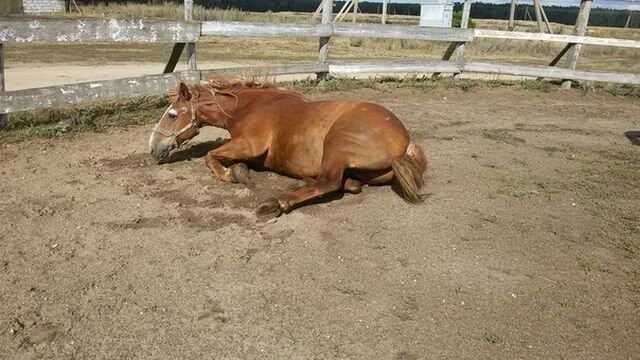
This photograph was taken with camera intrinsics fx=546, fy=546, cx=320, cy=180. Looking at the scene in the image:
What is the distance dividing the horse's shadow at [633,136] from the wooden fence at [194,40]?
355 cm

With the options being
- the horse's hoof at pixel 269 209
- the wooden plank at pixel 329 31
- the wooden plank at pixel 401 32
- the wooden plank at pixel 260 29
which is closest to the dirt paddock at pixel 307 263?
the horse's hoof at pixel 269 209

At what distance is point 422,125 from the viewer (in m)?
7.70

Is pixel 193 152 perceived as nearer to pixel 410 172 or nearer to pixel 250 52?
pixel 410 172

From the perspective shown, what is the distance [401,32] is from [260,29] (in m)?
3.29

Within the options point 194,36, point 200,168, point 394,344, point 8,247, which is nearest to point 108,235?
point 8,247

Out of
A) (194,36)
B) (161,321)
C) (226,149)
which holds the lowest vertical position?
(161,321)

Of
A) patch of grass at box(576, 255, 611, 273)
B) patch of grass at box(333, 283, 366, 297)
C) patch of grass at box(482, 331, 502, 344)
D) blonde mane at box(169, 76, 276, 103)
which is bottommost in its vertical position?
patch of grass at box(482, 331, 502, 344)

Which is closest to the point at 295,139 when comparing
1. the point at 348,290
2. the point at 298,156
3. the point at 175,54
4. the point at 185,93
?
the point at 298,156

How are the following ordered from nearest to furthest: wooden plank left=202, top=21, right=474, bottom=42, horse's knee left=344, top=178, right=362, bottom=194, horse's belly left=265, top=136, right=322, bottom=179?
1. horse's belly left=265, top=136, right=322, bottom=179
2. horse's knee left=344, top=178, right=362, bottom=194
3. wooden plank left=202, top=21, right=474, bottom=42

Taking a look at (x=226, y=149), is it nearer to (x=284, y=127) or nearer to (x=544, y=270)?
(x=284, y=127)

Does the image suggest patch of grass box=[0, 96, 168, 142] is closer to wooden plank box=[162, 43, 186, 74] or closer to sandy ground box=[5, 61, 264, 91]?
wooden plank box=[162, 43, 186, 74]

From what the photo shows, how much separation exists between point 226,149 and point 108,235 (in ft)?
4.55

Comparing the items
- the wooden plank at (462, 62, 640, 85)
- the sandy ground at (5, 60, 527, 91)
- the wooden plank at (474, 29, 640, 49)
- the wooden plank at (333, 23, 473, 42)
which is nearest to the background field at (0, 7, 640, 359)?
the sandy ground at (5, 60, 527, 91)

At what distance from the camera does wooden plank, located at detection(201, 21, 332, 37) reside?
26.3 feet
